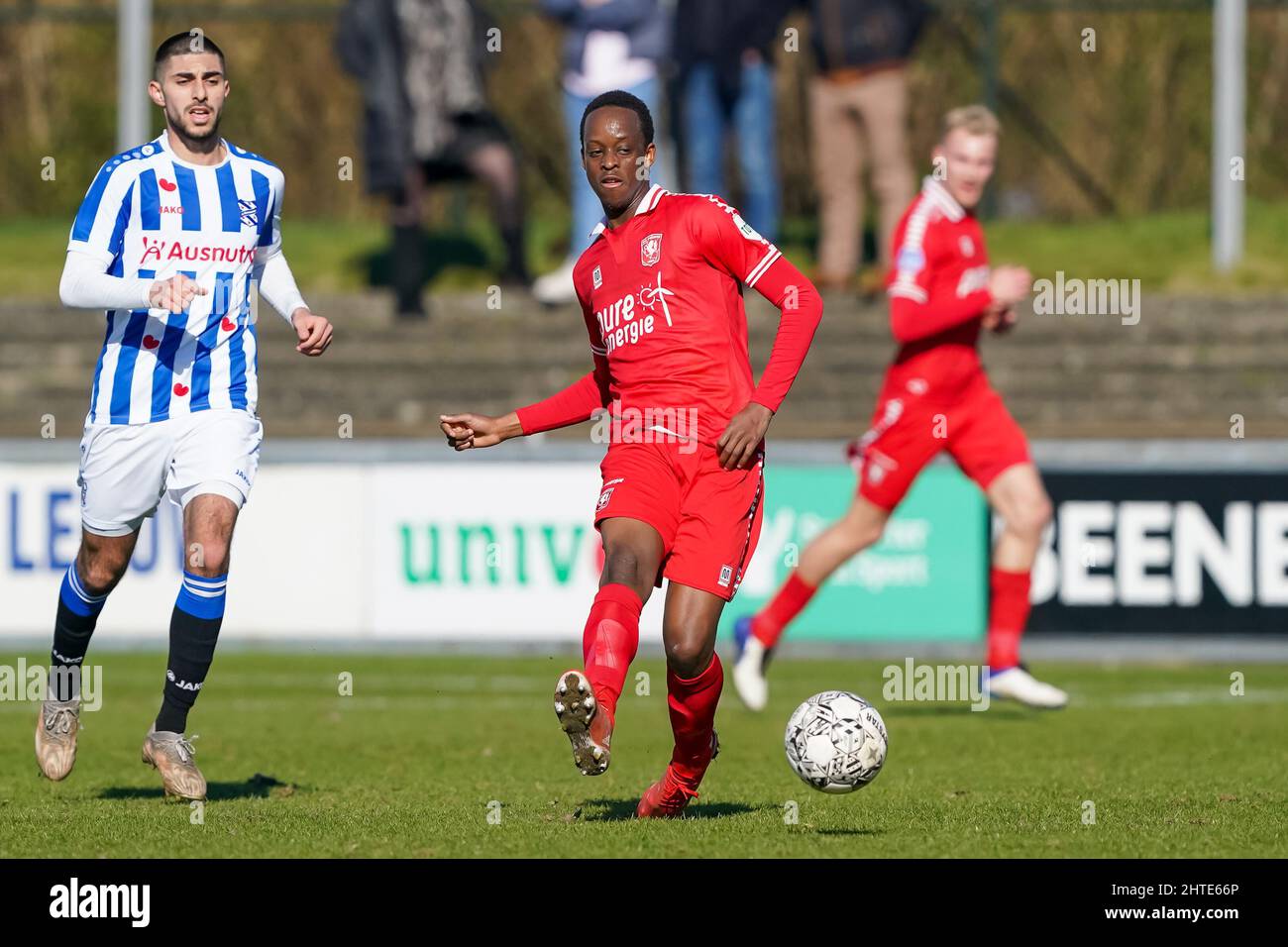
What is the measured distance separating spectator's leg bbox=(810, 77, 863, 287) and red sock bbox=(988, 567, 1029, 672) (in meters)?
6.15

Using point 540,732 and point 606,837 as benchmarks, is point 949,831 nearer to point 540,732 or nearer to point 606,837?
point 606,837

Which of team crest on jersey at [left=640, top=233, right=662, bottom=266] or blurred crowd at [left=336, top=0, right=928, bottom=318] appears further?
blurred crowd at [left=336, top=0, right=928, bottom=318]

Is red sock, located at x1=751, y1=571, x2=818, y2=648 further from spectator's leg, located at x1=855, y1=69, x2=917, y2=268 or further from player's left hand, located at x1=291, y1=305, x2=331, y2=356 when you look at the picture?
spectator's leg, located at x1=855, y1=69, x2=917, y2=268

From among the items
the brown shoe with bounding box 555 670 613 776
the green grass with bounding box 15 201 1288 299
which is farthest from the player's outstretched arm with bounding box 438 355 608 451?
the green grass with bounding box 15 201 1288 299

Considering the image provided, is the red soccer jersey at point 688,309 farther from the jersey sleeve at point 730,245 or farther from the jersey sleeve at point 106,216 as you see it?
the jersey sleeve at point 106,216

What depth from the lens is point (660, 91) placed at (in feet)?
53.8

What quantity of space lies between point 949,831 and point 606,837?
3.36 feet

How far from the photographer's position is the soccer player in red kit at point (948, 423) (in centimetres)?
1026

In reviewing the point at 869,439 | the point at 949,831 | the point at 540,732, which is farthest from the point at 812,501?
the point at 949,831

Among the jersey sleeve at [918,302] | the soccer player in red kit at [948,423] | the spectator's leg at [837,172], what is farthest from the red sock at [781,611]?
the spectator's leg at [837,172]

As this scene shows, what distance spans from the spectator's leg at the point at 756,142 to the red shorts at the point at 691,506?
9.30 meters

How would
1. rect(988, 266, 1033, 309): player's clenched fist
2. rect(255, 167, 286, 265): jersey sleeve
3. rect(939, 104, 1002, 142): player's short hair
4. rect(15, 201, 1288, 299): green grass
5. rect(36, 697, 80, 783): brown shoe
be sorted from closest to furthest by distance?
rect(255, 167, 286, 265): jersey sleeve → rect(36, 697, 80, 783): brown shoe → rect(988, 266, 1033, 309): player's clenched fist → rect(939, 104, 1002, 142): player's short hair → rect(15, 201, 1288, 299): green grass

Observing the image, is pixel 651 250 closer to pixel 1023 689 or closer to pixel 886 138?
pixel 1023 689

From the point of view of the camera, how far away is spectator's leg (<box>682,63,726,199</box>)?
1603 cm
